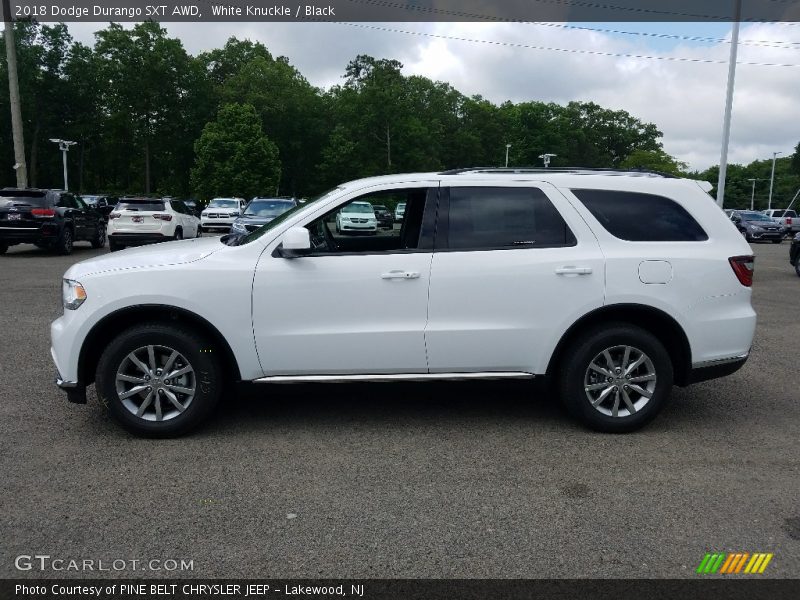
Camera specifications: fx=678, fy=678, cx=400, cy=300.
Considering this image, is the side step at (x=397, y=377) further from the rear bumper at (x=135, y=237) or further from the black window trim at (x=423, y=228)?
the rear bumper at (x=135, y=237)

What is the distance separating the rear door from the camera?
15.4 feet

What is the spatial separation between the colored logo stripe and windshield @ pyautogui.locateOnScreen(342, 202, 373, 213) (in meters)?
3.01

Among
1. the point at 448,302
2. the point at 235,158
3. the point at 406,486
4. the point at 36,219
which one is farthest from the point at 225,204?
the point at 235,158

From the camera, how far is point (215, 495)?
3799mm

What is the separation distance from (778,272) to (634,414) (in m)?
15.9

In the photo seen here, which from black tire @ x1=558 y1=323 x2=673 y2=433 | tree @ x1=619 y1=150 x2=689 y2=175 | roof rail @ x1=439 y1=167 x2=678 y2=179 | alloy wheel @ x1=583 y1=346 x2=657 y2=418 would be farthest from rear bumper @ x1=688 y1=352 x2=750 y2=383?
tree @ x1=619 y1=150 x2=689 y2=175

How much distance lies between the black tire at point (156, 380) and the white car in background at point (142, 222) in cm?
1487

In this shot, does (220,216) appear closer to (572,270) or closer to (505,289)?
(505,289)

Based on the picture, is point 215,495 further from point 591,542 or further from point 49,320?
point 49,320

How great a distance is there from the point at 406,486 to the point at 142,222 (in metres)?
16.5

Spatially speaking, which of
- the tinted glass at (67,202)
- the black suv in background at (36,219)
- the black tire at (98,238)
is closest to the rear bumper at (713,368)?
the black suv in background at (36,219)

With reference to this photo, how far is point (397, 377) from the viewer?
186 inches

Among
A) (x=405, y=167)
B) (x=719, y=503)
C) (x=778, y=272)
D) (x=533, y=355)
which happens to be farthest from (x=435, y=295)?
(x=405, y=167)

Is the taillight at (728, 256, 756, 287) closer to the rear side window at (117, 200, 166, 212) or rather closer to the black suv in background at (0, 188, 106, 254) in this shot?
the rear side window at (117, 200, 166, 212)
